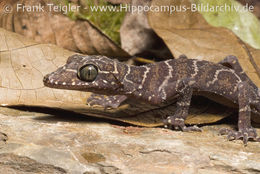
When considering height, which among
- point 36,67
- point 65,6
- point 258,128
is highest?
point 65,6

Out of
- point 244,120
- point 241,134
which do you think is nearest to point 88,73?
point 241,134

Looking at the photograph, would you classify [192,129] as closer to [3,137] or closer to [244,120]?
[244,120]

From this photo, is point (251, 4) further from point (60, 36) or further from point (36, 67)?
point (36, 67)

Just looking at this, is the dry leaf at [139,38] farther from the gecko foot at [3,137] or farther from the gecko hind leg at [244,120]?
the gecko foot at [3,137]

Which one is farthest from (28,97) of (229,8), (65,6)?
(229,8)

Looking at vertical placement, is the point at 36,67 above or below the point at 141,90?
above

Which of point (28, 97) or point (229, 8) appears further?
point (229, 8)

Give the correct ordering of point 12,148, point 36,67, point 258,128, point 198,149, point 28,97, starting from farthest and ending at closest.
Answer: point 258,128 → point 36,67 → point 28,97 → point 198,149 → point 12,148

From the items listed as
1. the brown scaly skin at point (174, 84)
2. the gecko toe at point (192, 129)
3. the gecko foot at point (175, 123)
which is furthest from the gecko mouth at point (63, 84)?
the gecko toe at point (192, 129)

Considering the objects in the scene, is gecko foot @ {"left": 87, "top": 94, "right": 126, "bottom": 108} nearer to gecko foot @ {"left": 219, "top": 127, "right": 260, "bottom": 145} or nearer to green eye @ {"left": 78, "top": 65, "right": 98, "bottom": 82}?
green eye @ {"left": 78, "top": 65, "right": 98, "bottom": 82}
